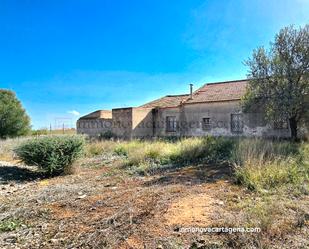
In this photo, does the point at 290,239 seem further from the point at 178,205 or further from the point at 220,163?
the point at 220,163

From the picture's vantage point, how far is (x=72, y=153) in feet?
31.1

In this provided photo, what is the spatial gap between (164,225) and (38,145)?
6.07 meters

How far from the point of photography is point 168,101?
2630 cm

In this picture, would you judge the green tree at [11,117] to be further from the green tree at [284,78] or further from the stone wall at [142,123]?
the green tree at [284,78]

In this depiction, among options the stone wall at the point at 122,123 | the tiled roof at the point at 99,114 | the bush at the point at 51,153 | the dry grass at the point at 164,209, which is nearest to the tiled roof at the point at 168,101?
the stone wall at the point at 122,123

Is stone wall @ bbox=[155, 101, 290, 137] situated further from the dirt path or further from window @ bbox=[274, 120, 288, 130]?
the dirt path

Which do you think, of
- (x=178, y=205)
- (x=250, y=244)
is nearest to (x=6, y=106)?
(x=178, y=205)

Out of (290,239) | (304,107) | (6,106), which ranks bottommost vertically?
(290,239)

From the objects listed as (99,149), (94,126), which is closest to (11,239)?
(99,149)

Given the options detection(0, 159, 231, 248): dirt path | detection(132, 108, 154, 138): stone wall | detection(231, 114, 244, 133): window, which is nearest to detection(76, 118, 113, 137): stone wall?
detection(132, 108, 154, 138): stone wall

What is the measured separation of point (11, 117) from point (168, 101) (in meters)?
14.3

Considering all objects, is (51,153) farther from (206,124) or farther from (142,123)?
(142,123)

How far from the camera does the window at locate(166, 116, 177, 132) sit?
79.5ft

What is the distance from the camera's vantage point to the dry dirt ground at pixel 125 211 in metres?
3.82
